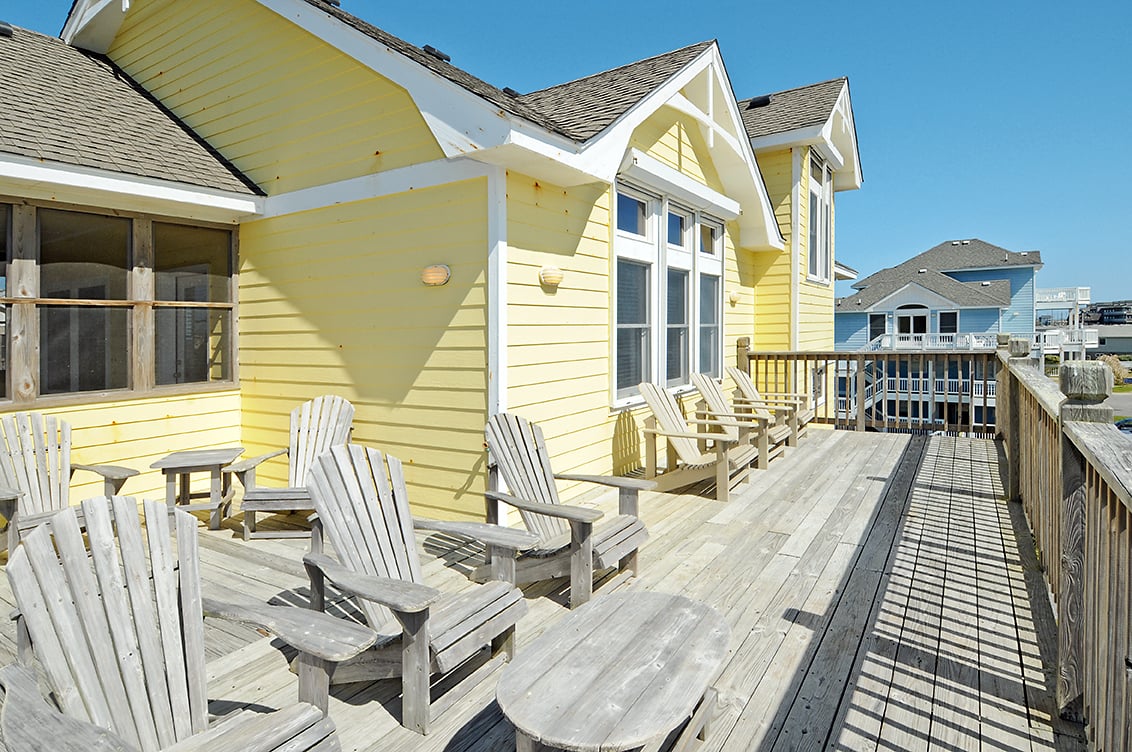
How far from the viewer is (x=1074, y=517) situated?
7.34ft

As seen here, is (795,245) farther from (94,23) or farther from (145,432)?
(94,23)

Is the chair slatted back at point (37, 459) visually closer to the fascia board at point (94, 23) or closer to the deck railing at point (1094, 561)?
the fascia board at point (94, 23)

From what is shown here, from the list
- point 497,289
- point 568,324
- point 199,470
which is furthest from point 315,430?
point 568,324

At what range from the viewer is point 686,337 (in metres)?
7.13

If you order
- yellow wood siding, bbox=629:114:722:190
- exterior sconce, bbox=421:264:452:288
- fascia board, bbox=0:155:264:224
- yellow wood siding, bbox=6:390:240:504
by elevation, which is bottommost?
yellow wood siding, bbox=6:390:240:504

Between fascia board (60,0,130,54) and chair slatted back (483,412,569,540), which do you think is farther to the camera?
fascia board (60,0,130,54)

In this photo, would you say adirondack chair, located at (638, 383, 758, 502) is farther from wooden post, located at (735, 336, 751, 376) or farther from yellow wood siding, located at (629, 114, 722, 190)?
wooden post, located at (735, 336, 751, 376)

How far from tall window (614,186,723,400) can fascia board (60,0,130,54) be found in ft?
18.7

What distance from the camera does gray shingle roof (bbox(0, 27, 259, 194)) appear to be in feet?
15.0

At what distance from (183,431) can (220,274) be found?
4.68 feet

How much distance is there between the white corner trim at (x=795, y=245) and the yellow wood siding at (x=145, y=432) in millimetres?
7239

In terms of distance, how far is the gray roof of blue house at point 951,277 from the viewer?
2308cm

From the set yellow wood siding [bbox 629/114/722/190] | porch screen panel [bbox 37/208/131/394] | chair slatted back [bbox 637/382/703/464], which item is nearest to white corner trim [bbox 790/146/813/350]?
yellow wood siding [bbox 629/114/722/190]

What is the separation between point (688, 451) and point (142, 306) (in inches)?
183
